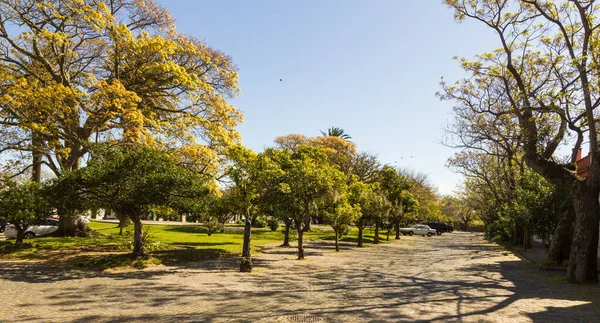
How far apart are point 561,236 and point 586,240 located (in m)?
5.03

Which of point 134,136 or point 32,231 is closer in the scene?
point 134,136

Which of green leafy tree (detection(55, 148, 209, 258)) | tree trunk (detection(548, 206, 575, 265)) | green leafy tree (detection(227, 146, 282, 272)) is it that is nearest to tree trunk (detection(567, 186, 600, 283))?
tree trunk (detection(548, 206, 575, 265))

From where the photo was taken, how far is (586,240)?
12766 mm

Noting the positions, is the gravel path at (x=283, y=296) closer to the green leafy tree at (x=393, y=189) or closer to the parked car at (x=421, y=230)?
the green leafy tree at (x=393, y=189)

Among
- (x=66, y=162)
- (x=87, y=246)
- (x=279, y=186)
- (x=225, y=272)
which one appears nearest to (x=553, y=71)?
(x=279, y=186)

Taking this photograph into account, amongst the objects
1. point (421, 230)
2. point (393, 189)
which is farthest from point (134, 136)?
point (421, 230)

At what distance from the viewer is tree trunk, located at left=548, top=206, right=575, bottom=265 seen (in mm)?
17078

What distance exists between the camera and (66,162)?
21.4 metres

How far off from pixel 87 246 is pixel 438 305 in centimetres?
1666

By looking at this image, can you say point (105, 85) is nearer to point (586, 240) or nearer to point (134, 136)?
point (134, 136)

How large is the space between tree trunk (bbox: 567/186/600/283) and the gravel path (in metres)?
0.76

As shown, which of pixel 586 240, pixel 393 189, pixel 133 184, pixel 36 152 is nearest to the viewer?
pixel 586 240

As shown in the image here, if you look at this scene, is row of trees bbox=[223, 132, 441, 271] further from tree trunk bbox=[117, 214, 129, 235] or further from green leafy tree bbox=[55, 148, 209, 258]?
tree trunk bbox=[117, 214, 129, 235]

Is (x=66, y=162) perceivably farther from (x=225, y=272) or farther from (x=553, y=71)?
(x=553, y=71)
